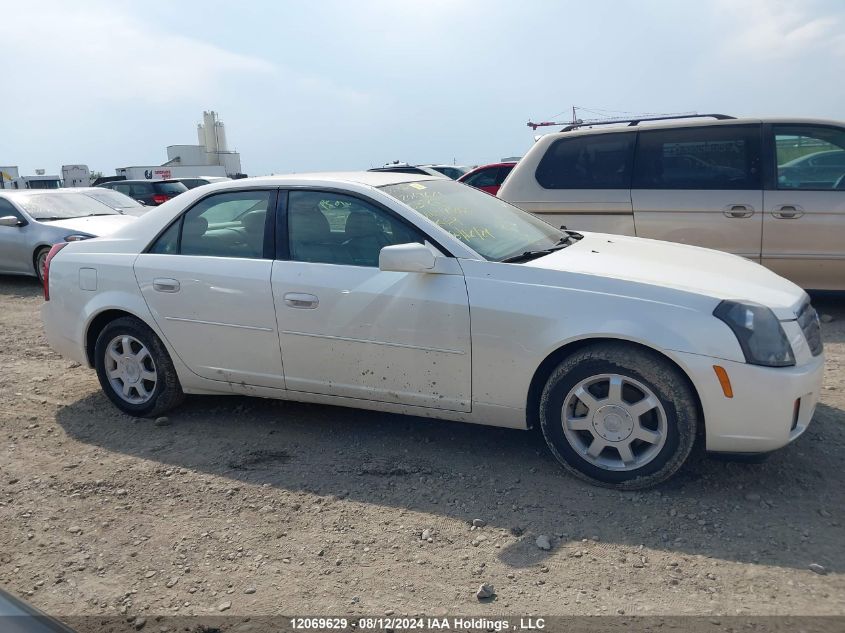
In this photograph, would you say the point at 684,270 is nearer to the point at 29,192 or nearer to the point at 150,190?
the point at 29,192

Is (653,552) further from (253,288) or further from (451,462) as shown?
(253,288)

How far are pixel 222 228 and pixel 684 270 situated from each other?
2706mm

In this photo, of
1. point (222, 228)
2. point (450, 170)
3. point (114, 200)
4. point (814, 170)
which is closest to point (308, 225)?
point (222, 228)

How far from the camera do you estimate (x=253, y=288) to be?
4211 mm

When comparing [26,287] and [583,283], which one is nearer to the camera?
[583,283]

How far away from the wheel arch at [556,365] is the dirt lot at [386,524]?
33 centimetres

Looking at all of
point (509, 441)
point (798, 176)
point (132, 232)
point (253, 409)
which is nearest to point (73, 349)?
point (132, 232)

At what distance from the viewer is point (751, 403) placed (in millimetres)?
3260

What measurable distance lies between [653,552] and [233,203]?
10.1ft

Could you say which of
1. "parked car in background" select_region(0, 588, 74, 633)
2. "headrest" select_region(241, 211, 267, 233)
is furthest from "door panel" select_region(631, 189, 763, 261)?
"parked car in background" select_region(0, 588, 74, 633)

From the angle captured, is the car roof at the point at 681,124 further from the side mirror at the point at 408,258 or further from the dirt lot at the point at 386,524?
the side mirror at the point at 408,258

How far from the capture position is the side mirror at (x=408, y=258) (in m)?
3.67

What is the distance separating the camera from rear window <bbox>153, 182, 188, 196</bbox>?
18.1 m

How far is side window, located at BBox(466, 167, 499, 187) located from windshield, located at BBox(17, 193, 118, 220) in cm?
641
